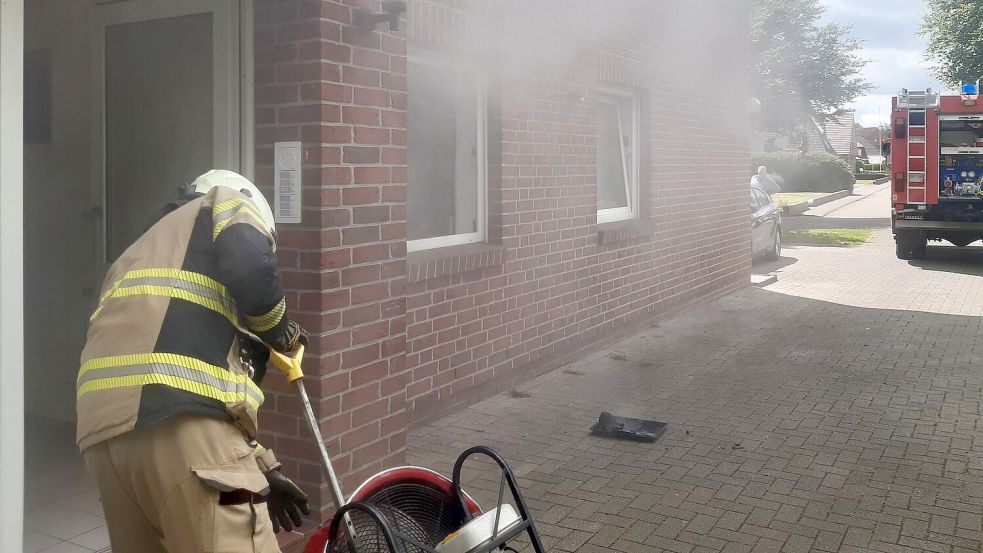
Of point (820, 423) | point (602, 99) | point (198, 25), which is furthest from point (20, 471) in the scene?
point (602, 99)

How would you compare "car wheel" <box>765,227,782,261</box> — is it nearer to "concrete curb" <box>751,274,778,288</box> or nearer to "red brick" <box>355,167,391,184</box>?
"concrete curb" <box>751,274,778,288</box>

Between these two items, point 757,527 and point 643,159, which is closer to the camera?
point 757,527

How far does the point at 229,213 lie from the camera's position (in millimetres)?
2328

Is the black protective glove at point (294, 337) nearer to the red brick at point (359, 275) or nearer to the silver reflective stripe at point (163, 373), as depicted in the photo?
the silver reflective stripe at point (163, 373)

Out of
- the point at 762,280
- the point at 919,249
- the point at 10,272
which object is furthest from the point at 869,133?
the point at 10,272

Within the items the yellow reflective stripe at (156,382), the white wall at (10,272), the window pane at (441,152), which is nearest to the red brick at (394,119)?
the window pane at (441,152)

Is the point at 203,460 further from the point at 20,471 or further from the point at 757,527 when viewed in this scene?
the point at 757,527

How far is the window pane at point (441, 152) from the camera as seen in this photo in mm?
5570

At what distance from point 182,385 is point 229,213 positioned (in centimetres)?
44

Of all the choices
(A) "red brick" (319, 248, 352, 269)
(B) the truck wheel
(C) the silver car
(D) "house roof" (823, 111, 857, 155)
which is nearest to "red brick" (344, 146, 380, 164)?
(A) "red brick" (319, 248, 352, 269)

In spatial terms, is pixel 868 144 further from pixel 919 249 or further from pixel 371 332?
pixel 371 332

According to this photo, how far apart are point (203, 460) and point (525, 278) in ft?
13.9

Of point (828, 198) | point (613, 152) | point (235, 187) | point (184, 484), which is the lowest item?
point (184, 484)

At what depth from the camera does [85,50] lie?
4.62m
